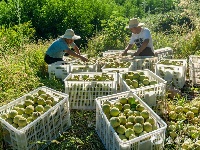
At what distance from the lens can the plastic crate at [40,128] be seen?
3.93 m

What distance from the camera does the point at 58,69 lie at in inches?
249

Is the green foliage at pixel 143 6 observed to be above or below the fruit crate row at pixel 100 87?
above

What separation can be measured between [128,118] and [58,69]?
265 centimetres

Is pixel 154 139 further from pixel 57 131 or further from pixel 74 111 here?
pixel 74 111

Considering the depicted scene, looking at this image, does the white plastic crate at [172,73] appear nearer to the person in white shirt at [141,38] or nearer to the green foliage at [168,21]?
the person in white shirt at [141,38]

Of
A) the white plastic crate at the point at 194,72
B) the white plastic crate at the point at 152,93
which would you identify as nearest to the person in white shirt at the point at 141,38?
the white plastic crate at the point at 194,72

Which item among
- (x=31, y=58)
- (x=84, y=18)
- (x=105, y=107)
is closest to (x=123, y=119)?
(x=105, y=107)

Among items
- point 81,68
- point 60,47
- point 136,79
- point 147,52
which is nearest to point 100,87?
point 136,79

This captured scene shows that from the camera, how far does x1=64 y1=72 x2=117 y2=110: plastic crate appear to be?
16.9ft

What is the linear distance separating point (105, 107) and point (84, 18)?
22.7ft

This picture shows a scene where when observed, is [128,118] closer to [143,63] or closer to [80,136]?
[80,136]

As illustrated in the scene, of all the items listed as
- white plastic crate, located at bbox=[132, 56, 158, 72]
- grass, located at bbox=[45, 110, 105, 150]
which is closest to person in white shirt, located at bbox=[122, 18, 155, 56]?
white plastic crate, located at bbox=[132, 56, 158, 72]

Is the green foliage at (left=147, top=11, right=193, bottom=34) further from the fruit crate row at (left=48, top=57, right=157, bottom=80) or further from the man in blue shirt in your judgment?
the man in blue shirt

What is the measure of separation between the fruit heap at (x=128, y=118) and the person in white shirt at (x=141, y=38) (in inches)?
95.2
